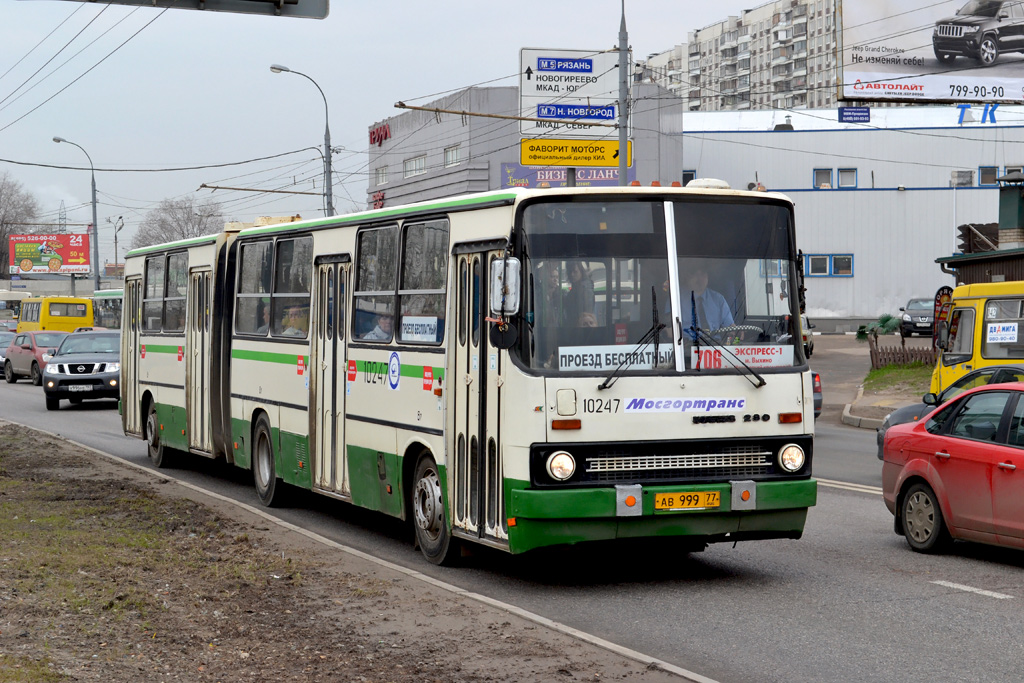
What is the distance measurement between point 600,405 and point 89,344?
75.6 feet

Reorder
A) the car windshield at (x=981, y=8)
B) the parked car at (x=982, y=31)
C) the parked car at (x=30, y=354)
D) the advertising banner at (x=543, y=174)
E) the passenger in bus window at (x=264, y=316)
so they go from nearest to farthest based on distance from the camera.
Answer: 1. the passenger in bus window at (x=264, y=316)
2. the parked car at (x=30, y=354)
3. the advertising banner at (x=543, y=174)
4. the car windshield at (x=981, y=8)
5. the parked car at (x=982, y=31)

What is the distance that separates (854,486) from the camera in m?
14.3

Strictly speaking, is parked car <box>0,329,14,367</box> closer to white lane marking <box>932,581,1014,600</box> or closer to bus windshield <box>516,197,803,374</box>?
bus windshield <box>516,197,803,374</box>

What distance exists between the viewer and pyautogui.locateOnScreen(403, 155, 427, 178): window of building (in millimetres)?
52553

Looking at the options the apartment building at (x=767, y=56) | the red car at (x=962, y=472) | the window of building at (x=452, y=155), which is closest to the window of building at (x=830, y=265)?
the window of building at (x=452, y=155)

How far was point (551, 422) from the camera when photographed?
27.6 feet

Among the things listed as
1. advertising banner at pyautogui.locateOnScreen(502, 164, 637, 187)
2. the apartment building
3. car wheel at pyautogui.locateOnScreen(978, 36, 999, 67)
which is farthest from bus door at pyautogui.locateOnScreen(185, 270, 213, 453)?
the apartment building

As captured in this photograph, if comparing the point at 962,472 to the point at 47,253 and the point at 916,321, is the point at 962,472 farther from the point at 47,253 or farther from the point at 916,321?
the point at 47,253

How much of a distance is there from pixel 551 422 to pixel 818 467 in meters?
8.90

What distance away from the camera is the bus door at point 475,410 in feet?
28.9

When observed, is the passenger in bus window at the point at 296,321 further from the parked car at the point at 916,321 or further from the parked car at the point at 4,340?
the parked car at the point at 916,321

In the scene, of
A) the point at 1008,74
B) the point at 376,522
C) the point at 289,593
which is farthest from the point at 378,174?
the point at 289,593

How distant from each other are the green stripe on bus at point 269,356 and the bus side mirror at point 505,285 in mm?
4169

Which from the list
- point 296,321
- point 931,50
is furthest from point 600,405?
point 931,50
